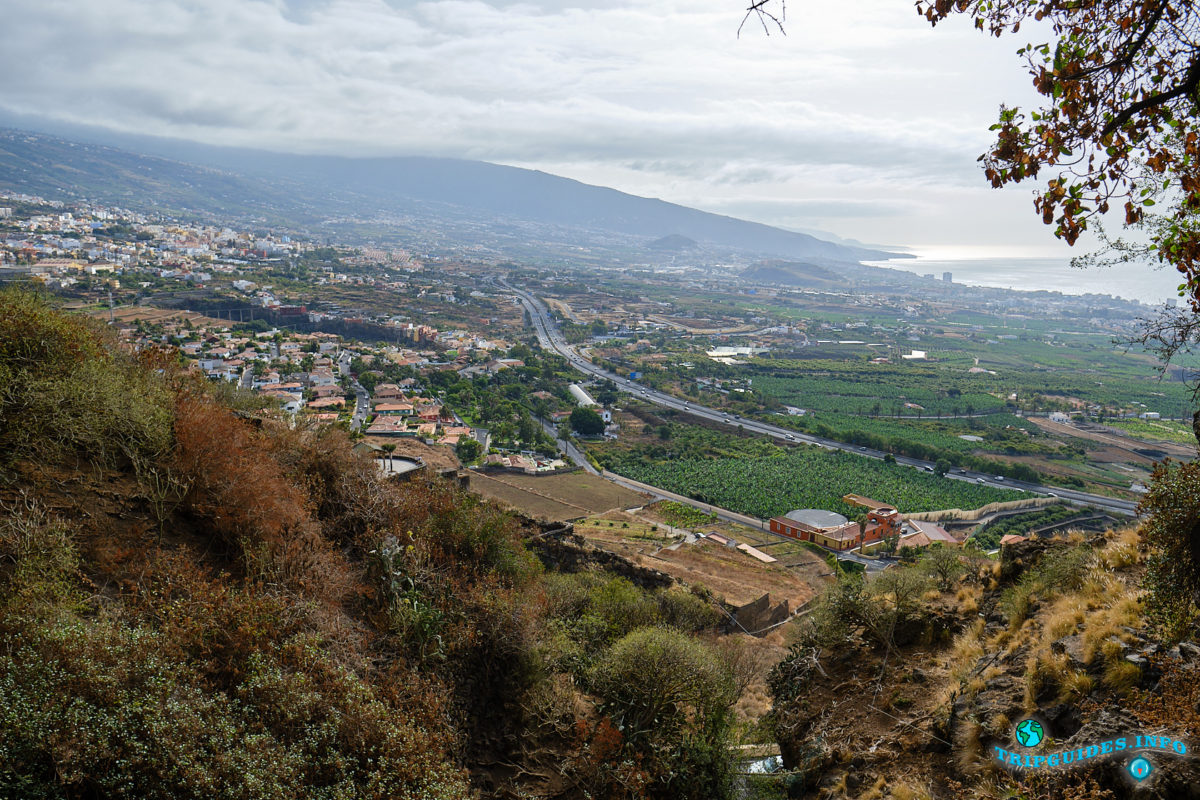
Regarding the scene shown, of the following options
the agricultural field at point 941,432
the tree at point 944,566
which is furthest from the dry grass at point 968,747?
the agricultural field at point 941,432

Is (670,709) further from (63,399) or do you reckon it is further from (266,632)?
(63,399)

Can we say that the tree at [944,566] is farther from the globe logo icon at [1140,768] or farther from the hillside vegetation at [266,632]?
the globe logo icon at [1140,768]

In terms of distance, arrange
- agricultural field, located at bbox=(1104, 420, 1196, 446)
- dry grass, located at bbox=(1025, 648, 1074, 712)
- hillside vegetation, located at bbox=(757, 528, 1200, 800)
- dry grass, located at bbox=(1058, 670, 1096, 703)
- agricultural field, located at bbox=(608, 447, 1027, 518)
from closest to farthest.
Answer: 1. hillside vegetation, located at bbox=(757, 528, 1200, 800)
2. dry grass, located at bbox=(1058, 670, 1096, 703)
3. dry grass, located at bbox=(1025, 648, 1074, 712)
4. agricultural field, located at bbox=(608, 447, 1027, 518)
5. agricultural field, located at bbox=(1104, 420, 1196, 446)

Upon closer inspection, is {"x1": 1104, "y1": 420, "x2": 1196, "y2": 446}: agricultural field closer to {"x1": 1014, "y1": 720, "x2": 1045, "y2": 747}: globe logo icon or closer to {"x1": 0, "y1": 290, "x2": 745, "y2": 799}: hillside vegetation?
{"x1": 1014, "y1": 720, "x2": 1045, "y2": 747}: globe logo icon

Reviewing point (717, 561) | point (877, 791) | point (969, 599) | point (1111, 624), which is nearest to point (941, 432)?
point (717, 561)

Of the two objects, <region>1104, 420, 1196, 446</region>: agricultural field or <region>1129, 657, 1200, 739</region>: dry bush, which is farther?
<region>1104, 420, 1196, 446</region>: agricultural field

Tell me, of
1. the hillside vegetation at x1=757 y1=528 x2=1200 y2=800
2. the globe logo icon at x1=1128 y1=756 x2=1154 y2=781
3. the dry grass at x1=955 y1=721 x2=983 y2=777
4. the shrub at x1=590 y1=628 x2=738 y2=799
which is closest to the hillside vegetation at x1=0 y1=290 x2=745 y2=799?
the shrub at x1=590 y1=628 x2=738 y2=799

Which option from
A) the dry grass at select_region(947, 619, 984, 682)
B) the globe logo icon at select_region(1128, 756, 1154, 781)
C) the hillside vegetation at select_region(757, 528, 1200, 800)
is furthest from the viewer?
the dry grass at select_region(947, 619, 984, 682)
